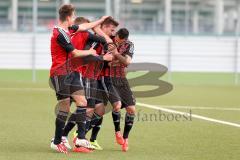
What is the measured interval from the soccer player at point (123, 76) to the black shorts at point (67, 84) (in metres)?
0.76

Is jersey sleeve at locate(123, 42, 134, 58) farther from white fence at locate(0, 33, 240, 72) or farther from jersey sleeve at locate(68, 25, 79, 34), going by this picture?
white fence at locate(0, 33, 240, 72)

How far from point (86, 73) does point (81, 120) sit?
827mm

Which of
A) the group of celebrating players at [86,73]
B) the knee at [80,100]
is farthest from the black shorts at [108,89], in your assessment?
the knee at [80,100]

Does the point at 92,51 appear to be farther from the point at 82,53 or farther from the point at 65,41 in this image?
the point at 65,41

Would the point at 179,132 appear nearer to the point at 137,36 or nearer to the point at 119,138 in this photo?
the point at 119,138

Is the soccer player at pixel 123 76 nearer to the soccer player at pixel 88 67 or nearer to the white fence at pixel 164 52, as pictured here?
the soccer player at pixel 88 67

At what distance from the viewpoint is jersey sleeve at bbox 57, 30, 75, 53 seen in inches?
398

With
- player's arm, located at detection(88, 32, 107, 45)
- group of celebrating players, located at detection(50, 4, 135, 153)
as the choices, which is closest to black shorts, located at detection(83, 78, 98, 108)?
group of celebrating players, located at detection(50, 4, 135, 153)

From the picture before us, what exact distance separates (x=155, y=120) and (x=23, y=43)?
55.5ft

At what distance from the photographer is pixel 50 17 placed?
4231cm

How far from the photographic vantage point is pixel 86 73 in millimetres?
11141

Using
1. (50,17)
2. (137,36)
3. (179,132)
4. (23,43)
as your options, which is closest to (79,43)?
(179,132)

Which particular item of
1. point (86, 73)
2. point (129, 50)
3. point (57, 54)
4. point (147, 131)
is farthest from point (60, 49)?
point (147, 131)

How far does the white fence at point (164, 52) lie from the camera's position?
31.9 metres
